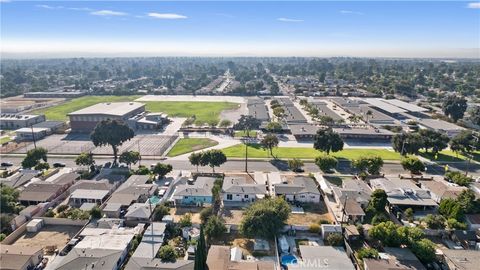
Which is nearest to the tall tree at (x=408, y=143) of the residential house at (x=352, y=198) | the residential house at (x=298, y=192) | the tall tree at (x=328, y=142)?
the tall tree at (x=328, y=142)

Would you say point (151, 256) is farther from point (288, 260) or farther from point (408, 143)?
point (408, 143)

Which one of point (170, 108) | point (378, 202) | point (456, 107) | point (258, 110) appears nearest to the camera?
point (378, 202)

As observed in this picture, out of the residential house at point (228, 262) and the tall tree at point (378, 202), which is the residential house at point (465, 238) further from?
the residential house at point (228, 262)

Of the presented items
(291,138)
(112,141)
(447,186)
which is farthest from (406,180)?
(112,141)

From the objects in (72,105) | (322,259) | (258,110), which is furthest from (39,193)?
(72,105)

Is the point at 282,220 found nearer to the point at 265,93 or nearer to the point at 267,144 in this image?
the point at 267,144
